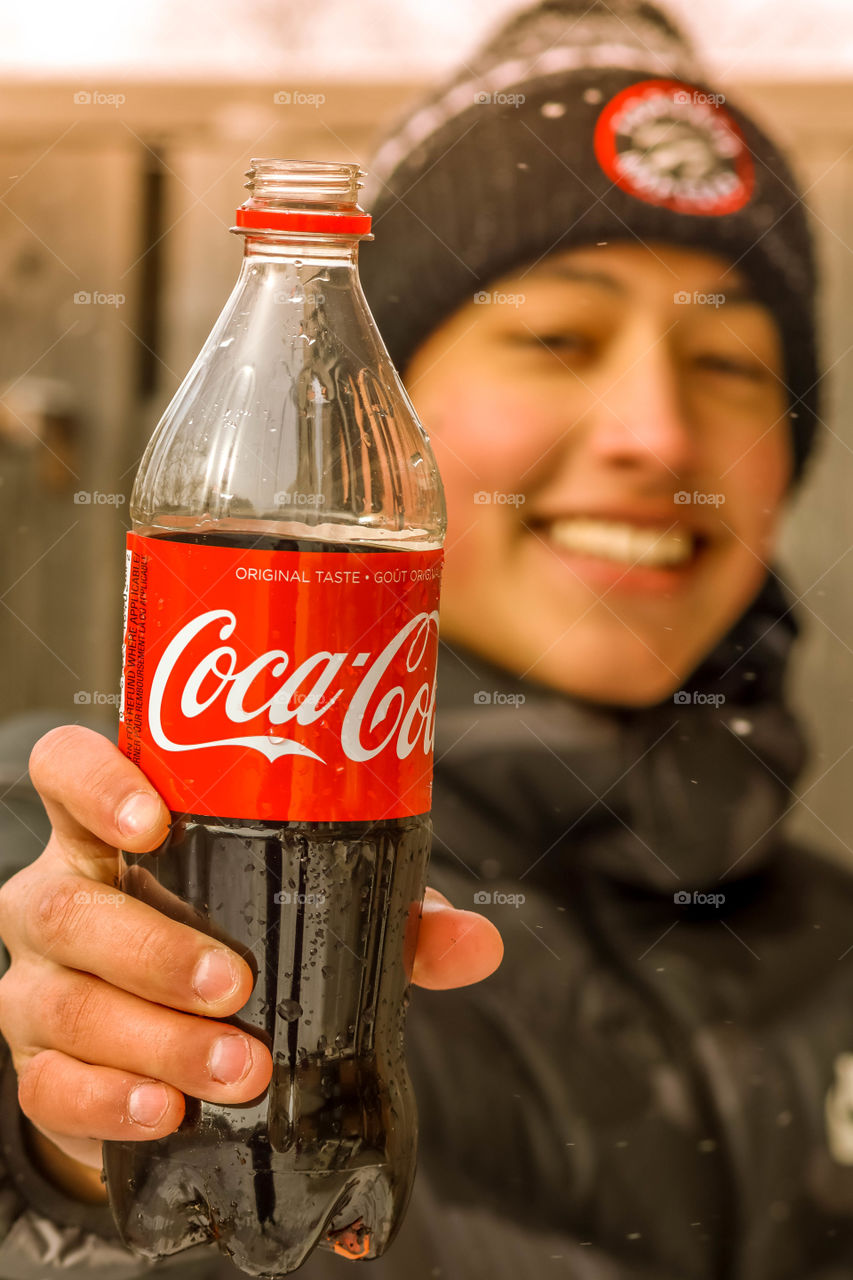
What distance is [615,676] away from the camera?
1.81m

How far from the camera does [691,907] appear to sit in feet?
6.31

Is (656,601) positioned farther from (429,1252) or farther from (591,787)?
(429,1252)

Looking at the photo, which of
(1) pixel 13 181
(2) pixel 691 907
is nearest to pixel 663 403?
(2) pixel 691 907

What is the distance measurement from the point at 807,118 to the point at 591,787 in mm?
1142

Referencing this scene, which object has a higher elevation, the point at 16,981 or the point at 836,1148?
the point at 16,981
